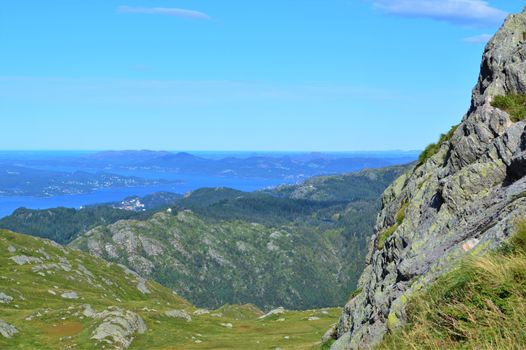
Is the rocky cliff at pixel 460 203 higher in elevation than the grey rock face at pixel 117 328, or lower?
higher

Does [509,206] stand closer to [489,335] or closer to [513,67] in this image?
[489,335]

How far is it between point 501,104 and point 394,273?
12.5m

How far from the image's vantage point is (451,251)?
17891 mm

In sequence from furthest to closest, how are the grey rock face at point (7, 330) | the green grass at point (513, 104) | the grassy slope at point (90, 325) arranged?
the grassy slope at point (90, 325)
the grey rock face at point (7, 330)
the green grass at point (513, 104)

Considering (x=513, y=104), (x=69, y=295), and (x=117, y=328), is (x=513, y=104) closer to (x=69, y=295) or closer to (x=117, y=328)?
(x=117, y=328)

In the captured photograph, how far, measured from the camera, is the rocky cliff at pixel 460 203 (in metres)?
17.5

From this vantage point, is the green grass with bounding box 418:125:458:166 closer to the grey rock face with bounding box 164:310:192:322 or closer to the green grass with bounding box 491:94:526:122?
the green grass with bounding box 491:94:526:122

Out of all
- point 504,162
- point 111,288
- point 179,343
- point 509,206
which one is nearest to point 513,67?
point 504,162

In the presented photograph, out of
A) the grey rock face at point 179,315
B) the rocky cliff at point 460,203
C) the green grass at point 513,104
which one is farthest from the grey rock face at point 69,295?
the green grass at point 513,104

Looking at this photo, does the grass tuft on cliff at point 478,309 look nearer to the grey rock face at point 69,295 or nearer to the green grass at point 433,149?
the green grass at point 433,149

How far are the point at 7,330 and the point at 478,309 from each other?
84.9 m

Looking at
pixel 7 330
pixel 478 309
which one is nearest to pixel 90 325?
pixel 7 330

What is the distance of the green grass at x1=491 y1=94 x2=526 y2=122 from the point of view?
28.5 meters

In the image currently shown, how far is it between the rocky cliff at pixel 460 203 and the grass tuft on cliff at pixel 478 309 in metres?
3.49
